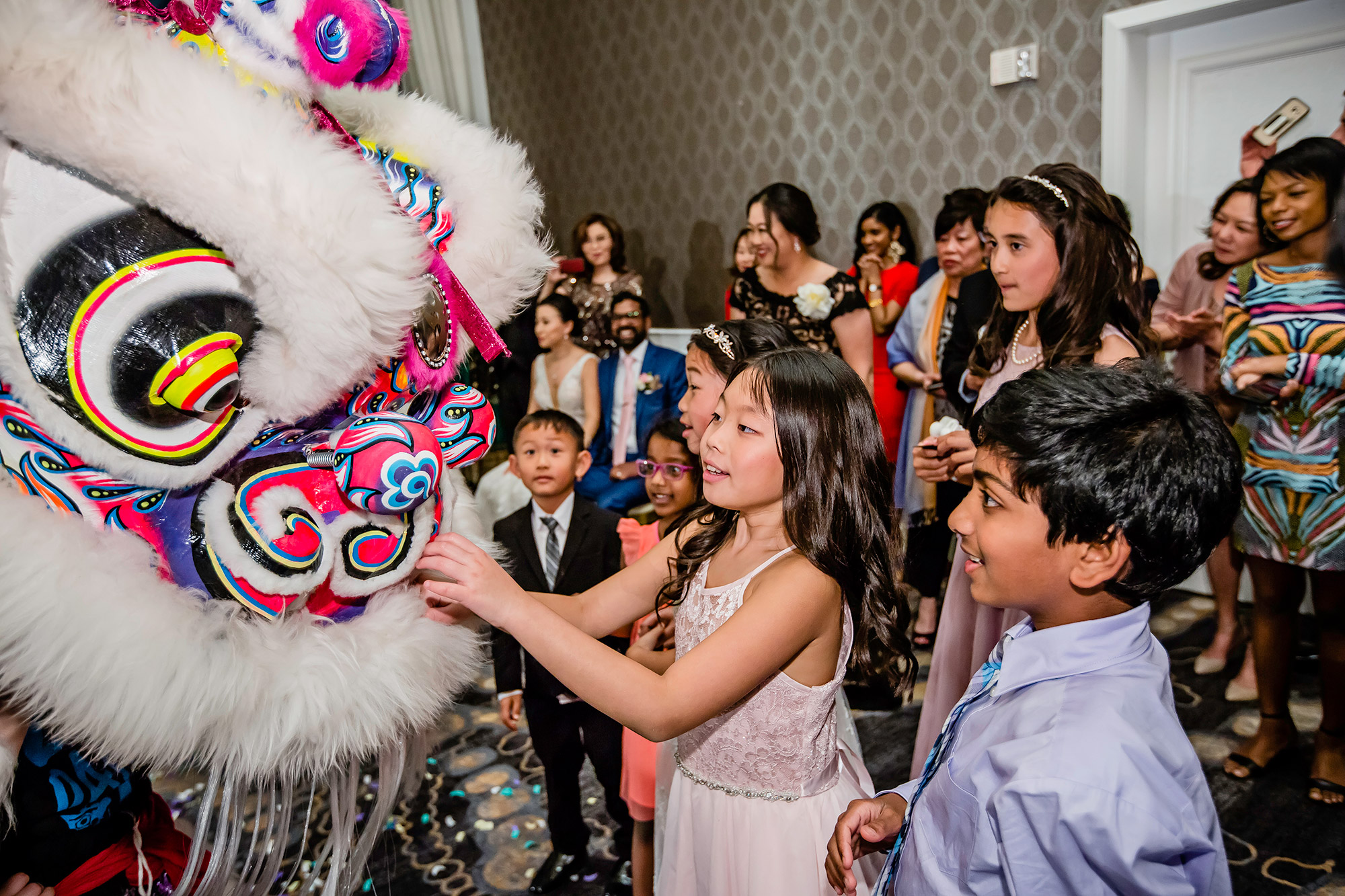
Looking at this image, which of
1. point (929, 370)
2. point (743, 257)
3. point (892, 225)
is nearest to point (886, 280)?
point (892, 225)

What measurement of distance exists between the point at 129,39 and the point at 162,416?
27 centimetres

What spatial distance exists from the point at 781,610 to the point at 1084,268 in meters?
0.98

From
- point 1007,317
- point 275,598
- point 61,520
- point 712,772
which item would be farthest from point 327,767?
point 1007,317

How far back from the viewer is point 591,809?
93.7 inches

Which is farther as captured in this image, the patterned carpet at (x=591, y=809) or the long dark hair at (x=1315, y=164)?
the long dark hair at (x=1315, y=164)

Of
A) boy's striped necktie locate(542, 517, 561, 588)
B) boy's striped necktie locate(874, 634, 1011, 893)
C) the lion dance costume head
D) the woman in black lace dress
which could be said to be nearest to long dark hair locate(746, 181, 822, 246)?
the woman in black lace dress

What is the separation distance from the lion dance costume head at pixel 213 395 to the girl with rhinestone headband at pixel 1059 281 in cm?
125

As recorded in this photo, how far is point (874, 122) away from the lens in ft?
13.6

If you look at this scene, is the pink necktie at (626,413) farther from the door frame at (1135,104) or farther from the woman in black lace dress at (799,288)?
the door frame at (1135,104)

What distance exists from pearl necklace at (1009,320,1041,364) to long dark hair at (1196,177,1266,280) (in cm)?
119

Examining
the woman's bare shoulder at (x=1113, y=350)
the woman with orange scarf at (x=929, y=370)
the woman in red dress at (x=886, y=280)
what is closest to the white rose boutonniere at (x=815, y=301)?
the woman with orange scarf at (x=929, y=370)

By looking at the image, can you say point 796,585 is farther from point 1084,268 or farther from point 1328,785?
point 1328,785

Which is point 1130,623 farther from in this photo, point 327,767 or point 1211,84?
point 1211,84

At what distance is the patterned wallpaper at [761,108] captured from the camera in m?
3.66
